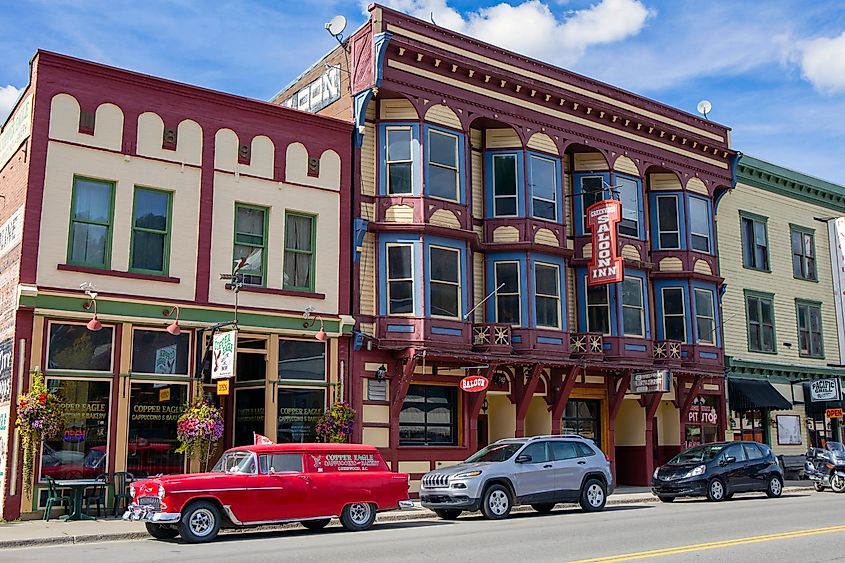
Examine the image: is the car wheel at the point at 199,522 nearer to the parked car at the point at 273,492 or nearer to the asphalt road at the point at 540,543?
the parked car at the point at 273,492

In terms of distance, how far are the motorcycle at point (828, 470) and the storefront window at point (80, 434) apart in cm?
2003

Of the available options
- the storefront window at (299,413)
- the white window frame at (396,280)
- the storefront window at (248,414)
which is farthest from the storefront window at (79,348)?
the white window frame at (396,280)

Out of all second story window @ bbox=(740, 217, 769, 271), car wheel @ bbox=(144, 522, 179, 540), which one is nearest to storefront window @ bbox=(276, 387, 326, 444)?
car wheel @ bbox=(144, 522, 179, 540)

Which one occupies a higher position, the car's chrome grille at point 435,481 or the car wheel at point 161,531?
the car's chrome grille at point 435,481

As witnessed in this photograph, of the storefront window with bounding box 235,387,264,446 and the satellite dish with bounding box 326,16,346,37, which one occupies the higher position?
the satellite dish with bounding box 326,16,346,37

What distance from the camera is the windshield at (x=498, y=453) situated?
19477 millimetres

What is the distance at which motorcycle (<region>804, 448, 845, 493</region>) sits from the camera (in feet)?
86.3

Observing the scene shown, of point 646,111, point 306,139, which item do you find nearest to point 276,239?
point 306,139

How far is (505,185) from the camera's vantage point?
26.0 m

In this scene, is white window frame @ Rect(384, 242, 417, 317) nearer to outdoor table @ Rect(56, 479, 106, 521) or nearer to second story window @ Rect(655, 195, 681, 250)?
outdoor table @ Rect(56, 479, 106, 521)

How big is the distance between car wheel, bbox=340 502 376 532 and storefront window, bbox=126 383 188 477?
16.9ft

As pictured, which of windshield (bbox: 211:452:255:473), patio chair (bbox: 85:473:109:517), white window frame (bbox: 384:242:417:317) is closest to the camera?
windshield (bbox: 211:452:255:473)

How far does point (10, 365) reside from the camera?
59.6ft

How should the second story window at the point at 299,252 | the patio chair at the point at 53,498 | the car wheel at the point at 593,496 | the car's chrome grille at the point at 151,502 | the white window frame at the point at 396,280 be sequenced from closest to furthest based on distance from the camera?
the car's chrome grille at the point at 151,502 < the patio chair at the point at 53,498 < the car wheel at the point at 593,496 < the second story window at the point at 299,252 < the white window frame at the point at 396,280
